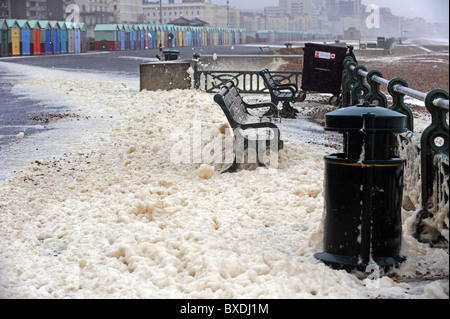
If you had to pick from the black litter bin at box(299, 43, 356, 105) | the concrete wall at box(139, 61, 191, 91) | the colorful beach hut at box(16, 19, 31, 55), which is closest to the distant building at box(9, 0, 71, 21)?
the colorful beach hut at box(16, 19, 31, 55)

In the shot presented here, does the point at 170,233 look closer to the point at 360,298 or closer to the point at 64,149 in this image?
the point at 360,298

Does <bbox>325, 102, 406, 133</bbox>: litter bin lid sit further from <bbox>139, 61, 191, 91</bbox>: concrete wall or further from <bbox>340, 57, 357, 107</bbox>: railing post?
<bbox>139, 61, 191, 91</bbox>: concrete wall

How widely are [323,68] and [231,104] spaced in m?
8.07

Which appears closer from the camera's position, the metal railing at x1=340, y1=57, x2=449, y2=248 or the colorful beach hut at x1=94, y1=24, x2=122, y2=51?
the metal railing at x1=340, y1=57, x2=449, y2=248

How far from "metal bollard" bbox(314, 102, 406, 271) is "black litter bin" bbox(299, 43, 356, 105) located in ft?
37.1

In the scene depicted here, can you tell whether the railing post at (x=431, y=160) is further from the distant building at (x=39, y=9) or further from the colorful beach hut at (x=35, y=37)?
the distant building at (x=39, y=9)

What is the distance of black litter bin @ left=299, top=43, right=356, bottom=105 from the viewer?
15.5 meters

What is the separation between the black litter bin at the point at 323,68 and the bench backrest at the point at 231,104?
6.26m

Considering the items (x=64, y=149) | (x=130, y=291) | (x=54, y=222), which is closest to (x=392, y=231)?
(x=130, y=291)

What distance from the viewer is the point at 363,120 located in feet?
14.4

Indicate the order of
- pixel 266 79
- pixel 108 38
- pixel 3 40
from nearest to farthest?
1. pixel 266 79
2. pixel 3 40
3. pixel 108 38

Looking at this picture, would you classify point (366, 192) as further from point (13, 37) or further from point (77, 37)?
point (77, 37)

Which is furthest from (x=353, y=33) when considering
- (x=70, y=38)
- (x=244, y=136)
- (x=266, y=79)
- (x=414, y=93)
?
(x=414, y=93)
